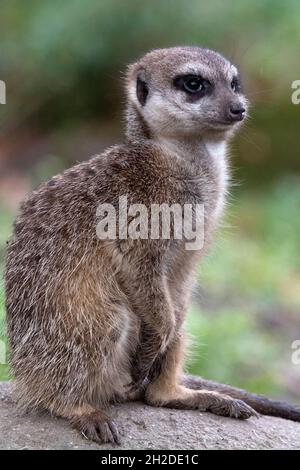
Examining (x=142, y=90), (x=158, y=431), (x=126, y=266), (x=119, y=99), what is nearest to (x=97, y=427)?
(x=158, y=431)

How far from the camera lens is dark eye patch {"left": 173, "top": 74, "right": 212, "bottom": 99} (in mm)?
4454

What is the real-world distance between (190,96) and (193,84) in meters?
0.06

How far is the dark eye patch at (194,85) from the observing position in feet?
14.6

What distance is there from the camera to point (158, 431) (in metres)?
4.13

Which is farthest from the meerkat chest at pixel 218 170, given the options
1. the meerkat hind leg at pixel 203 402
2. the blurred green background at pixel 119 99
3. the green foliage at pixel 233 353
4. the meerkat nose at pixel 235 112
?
the blurred green background at pixel 119 99

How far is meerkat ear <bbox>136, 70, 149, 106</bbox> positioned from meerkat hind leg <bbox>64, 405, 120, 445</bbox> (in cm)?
149

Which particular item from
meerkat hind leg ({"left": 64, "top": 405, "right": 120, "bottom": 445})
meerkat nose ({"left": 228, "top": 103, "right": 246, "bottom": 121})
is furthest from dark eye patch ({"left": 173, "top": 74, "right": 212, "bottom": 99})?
meerkat hind leg ({"left": 64, "top": 405, "right": 120, "bottom": 445})

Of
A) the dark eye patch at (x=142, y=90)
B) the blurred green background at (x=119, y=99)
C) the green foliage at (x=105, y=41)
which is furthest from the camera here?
the green foliage at (x=105, y=41)

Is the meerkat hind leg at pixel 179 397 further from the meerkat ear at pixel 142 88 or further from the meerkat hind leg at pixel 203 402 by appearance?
the meerkat ear at pixel 142 88

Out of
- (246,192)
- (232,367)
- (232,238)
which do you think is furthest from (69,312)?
(246,192)

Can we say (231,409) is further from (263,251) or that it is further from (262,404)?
(263,251)

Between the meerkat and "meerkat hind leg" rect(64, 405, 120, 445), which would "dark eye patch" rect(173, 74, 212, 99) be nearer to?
the meerkat

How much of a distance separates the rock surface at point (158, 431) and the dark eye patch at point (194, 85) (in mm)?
1482

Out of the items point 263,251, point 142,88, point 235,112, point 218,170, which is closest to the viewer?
point 235,112
